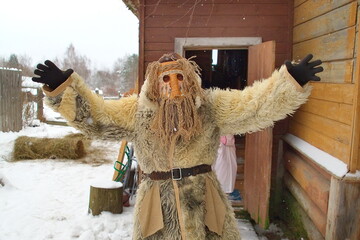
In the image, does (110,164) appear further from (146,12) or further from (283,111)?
(283,111)

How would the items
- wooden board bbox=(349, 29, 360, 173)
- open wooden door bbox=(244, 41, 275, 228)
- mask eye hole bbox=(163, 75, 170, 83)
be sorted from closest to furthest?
1. mask eye hole bbox=(163, 75, 170, 83)
2. wooden board bbox=(349, 29, 360, 173)
3. open wooden door bbox=(244, 41, 275, 228)

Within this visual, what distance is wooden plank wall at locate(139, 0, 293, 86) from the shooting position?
4445 mm

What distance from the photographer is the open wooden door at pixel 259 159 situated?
12.8 feet

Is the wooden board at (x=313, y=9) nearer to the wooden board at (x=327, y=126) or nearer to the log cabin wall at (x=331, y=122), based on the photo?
the log cabin wall at (x=331, y=122)

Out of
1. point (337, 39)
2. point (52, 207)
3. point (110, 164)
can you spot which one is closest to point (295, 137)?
point (337, 39)

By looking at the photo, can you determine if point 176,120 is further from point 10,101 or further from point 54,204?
point 10,101

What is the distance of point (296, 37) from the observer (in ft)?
14.0

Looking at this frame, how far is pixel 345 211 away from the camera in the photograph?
250 cm

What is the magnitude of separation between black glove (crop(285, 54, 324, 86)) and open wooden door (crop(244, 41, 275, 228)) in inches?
77.2

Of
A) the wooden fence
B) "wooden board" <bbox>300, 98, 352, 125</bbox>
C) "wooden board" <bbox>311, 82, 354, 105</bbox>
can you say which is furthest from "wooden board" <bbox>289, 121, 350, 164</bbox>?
the wooden fence

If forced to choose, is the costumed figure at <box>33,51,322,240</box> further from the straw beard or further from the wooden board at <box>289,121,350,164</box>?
the wooden board at <box>289,121,350,164</box>

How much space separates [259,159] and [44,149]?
5698 millimetres

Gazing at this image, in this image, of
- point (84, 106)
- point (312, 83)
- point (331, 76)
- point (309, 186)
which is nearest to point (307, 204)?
point (309, 186)

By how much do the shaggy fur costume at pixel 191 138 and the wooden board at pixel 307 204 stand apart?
3.92 feet
